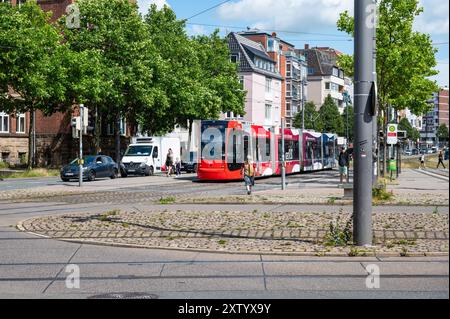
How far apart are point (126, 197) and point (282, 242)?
13.2m

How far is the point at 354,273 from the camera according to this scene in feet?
28.8

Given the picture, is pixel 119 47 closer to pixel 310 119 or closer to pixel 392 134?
pixel 392 134

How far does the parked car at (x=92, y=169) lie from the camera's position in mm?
37125

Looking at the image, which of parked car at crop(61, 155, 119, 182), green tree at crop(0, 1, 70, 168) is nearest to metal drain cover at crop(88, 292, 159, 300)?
parked car at crop(61, 155, 119, 182)

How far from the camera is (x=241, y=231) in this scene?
513 inches

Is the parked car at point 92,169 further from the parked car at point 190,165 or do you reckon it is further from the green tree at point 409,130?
the green tree at point 409,130

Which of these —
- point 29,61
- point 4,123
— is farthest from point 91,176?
point 4,123

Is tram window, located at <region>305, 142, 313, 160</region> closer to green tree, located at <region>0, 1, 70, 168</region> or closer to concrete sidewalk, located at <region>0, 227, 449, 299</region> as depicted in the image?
green tree, located at <region>0, 1, 70, 168</region>

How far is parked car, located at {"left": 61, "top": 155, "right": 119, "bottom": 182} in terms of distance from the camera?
122 ft

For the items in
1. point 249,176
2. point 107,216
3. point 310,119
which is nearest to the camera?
point 107,216

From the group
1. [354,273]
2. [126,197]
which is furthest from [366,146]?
[126,197]

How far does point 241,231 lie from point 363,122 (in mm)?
3565

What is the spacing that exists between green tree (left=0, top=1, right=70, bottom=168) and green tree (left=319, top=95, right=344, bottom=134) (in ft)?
205
